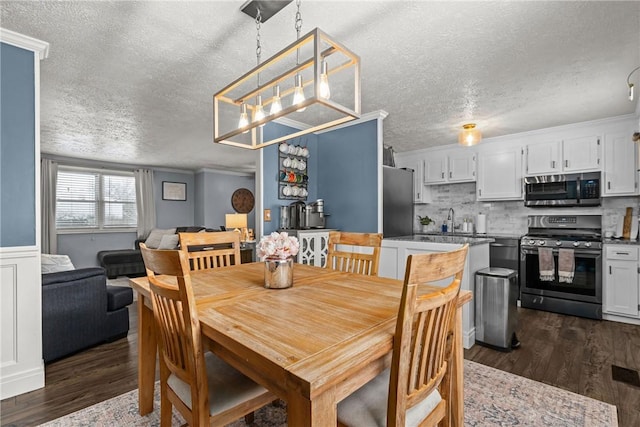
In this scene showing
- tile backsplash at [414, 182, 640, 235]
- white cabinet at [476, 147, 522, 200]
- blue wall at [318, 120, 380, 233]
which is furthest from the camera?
white cabinet at [476, 147, 522, 200]

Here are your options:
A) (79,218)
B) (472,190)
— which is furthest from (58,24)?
(79,218)

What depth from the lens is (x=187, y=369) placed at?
1.15m

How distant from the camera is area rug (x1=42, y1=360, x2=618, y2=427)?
5.76 ft

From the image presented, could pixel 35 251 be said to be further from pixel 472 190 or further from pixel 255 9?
pixel 472 190

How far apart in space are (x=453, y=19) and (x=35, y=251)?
3.17 meters

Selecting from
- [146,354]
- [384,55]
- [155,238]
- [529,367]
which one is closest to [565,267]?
[529,367]

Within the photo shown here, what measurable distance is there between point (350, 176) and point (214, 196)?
5.27 metres

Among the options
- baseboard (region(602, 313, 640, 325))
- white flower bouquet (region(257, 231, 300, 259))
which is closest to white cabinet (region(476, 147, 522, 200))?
baseboard (region(602, 313, 640, 325))

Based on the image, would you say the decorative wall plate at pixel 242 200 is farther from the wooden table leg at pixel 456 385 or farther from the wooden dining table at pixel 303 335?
the wooden table leg at pixel 456 385

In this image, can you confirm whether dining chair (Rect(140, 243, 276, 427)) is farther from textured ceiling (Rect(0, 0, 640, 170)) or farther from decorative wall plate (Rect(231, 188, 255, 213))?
decorative wall plate (Rect(231, 188, 255, 213))

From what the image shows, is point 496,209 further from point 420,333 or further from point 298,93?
point 420,333

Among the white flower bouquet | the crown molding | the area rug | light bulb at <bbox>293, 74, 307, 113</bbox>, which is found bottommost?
the area rug

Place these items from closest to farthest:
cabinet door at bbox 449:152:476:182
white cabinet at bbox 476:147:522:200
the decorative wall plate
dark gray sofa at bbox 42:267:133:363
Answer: dark gray sofa at bbox 42:267:133:363, white cabinet at bbox 476:147:522:200, cabinet door at bbox 449:152:476:182, the decorative wall plate

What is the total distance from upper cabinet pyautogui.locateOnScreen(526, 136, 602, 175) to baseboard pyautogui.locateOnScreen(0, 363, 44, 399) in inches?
221
